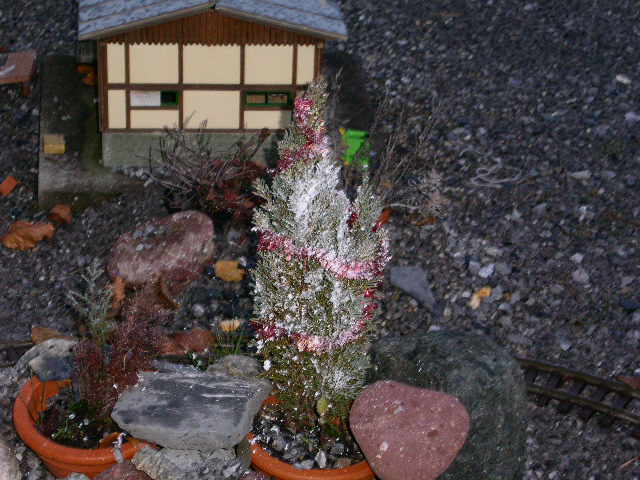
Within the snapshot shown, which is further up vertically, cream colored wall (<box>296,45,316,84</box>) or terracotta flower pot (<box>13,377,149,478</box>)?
cream colored wall (<box>296,45,316,84</box>)

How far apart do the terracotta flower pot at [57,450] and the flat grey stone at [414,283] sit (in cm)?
285

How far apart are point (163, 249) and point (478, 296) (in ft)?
9.08

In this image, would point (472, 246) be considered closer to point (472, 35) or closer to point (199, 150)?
point (199, 150)

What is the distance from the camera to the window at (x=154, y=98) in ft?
28.2

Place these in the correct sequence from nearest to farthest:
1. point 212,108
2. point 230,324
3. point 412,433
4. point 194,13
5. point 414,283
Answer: point 412,433 < point 230,324 < point 414,283 < point 194,13 < point 212,108

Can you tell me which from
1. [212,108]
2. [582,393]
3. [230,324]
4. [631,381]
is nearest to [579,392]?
[582,393]

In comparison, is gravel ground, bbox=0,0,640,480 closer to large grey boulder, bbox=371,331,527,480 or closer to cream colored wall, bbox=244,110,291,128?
large grey boulder, bbox=371,331,527,480

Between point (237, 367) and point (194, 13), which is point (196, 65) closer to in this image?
point (194, 13)

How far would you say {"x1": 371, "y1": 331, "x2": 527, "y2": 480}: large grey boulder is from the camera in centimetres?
508

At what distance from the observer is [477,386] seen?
201 inches

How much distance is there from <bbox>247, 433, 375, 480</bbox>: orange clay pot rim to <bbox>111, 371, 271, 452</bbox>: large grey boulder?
21cm

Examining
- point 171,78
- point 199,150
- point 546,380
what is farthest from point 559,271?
point 171,78

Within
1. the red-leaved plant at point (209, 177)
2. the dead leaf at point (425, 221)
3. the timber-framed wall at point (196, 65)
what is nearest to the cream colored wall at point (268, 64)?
the timber-framed wall at point (196, 65)

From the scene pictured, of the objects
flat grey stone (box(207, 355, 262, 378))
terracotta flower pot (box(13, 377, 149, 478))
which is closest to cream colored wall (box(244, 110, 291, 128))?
flat grey stone (box(207, 355, 262, 378))
